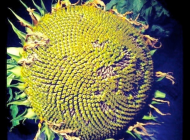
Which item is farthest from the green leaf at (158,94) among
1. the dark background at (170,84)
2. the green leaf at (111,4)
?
the green leaf at (111,4)

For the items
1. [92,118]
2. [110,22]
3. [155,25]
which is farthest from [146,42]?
[92,118]

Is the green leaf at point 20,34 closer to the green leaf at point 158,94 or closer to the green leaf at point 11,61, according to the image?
the green leaf at point 11,61

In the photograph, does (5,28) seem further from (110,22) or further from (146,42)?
(146,42)

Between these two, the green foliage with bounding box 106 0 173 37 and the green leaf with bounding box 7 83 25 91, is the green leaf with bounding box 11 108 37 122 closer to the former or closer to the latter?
the green leaf with bounding box 7 83 25 91

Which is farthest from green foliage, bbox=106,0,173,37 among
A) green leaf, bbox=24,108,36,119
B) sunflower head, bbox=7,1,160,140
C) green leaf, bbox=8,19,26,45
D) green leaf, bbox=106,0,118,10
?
green leaf, bbox=24,108,36,119

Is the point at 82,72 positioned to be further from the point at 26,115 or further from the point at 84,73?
the point at 26,115

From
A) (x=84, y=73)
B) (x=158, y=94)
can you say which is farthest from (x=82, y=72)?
(x=158, y=94)
